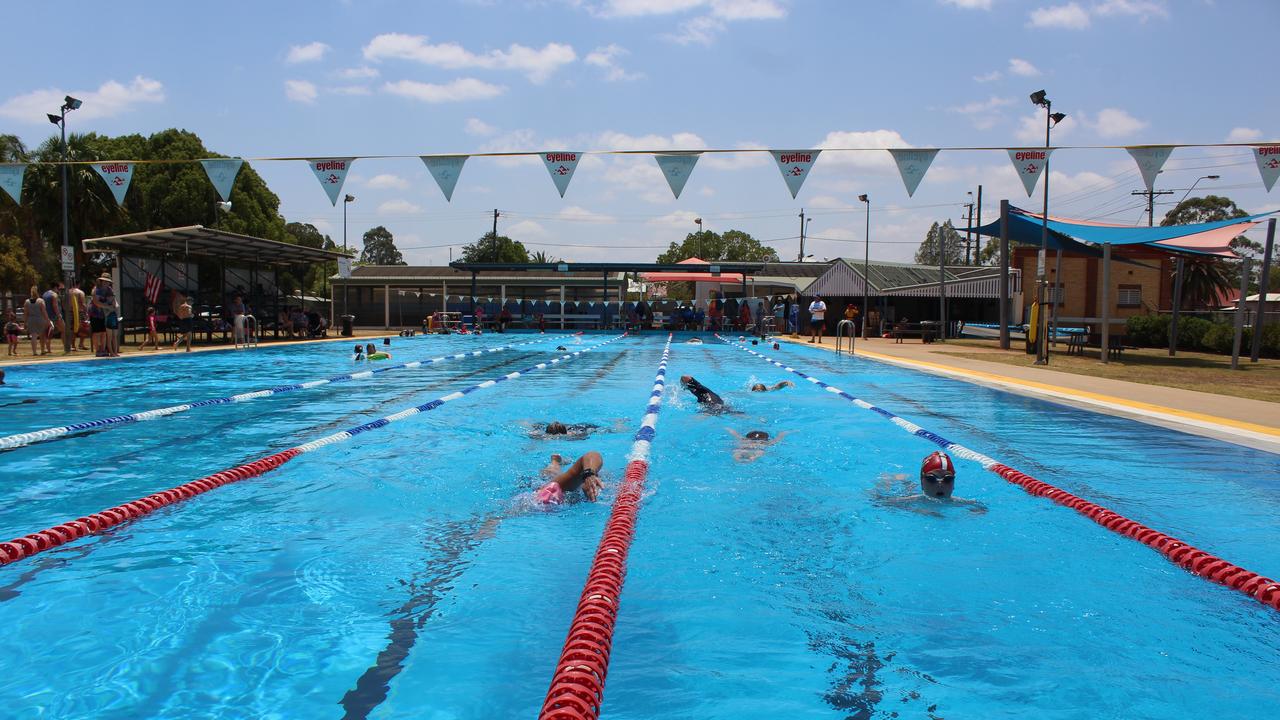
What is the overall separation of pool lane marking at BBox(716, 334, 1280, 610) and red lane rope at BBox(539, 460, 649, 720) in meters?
3.04

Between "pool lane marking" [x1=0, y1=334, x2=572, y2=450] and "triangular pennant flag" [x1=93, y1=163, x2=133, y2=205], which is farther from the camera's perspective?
"triangular pennant flag" [x1=93, y1=163, x2=133, y2=205]

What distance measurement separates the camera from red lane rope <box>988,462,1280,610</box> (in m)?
3.94

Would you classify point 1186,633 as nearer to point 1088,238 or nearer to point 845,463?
point 845,463

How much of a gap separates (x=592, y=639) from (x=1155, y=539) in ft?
12.2

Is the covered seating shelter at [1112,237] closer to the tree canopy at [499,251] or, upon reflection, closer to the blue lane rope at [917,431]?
the blue lane rope at [917,431]

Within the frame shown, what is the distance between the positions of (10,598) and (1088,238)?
67.2 ft

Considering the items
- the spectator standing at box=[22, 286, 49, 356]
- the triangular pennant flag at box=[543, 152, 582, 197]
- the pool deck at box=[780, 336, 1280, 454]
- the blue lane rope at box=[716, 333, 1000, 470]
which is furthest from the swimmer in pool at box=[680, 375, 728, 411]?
the spectator standing at box=[22, 286, 49, 356]

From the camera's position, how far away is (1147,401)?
1028cm

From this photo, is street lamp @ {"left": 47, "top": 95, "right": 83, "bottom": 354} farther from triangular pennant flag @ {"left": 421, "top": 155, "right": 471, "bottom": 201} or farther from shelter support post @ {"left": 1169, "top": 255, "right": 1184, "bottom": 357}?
shelter support post @ {"left": 1169, "top": 255, "right": 1184, "bottom": 357}

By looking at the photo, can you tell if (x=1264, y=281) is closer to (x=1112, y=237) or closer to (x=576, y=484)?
(x=1112, y=237)

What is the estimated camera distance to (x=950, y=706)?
2.90 metres

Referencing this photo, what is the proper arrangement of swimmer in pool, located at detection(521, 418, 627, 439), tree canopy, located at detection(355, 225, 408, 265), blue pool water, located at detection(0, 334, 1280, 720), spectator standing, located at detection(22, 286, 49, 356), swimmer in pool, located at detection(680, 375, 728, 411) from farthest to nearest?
1. tree canopy, located at detection(355, 225, 408, 265)
2. spectator standing, located at detection(22, 286, 49, 356)
3. swimmer in pool, located at detection(680, 375, 728, 411)
4. swimmer in pool, located at detection(521, 418, 627, 439)
5. blue pool water, located at detection(0, 334, 1280, 720)

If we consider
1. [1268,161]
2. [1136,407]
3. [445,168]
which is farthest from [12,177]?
[1268,161]

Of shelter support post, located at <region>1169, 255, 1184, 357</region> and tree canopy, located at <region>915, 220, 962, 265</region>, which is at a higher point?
tree canopy, located at <region>915, 220, 962, 265</region>
